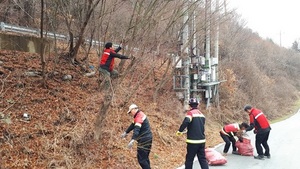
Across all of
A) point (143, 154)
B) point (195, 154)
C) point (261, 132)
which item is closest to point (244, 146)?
point (261, 132)

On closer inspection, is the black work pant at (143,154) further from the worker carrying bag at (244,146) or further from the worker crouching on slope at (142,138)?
the worker carrying bag at (244,146)

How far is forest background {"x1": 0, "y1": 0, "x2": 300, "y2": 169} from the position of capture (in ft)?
26.2

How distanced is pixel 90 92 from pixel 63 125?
3210 millimetres

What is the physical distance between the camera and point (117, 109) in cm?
1162

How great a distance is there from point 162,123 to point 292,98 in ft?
98.6

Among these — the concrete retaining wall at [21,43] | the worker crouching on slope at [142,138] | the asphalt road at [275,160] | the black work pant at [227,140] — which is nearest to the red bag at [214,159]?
the asphalt road at [275,160]

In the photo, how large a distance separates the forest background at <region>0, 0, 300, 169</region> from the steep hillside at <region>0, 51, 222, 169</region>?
1.1 inches

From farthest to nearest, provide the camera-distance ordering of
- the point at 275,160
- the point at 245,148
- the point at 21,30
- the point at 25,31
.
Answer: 1. the point at 25,31
2. the point at 21,30
3. the point at 245,148
4. the point at 275,160

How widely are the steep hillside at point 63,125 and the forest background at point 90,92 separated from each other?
29 millimetres

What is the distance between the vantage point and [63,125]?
29.6 ft

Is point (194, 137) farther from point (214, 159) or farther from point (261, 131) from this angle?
point (261, 131)

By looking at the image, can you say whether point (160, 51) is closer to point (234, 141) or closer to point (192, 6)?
point (192, 6)

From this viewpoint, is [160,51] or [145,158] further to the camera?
[160,51]

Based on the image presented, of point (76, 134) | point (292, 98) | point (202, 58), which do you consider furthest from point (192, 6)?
point (292, 98)
